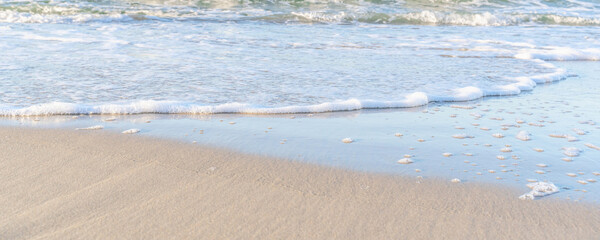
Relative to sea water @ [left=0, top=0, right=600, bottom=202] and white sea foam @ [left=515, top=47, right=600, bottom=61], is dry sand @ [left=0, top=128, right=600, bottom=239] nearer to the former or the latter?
sea water @ [left=0, top=0, right=600, bottom=202]

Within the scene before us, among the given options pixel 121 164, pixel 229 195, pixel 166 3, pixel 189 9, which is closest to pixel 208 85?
pixel 121 164

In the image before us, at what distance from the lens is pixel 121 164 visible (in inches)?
109

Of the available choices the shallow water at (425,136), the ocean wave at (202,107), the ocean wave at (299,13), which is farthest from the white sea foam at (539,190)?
the ocean wave at (299,13)

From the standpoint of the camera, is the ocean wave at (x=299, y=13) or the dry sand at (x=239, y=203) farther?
the ocean wave at (x=299, y=13)

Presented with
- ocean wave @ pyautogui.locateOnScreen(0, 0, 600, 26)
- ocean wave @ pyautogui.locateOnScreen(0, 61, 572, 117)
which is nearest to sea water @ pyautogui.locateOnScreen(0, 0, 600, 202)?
ocean wave @ pyautogui.locateOnScreen(0, 61, 572, 117)

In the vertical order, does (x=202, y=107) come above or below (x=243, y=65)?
below

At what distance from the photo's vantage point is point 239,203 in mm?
2322

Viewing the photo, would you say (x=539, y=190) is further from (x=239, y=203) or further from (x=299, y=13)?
(x=299, y=13)

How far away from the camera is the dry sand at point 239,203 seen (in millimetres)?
2090

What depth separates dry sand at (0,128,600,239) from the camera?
2.09 m

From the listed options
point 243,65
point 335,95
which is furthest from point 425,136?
point 243,65

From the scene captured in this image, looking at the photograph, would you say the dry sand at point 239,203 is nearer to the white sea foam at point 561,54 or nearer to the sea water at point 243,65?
the sea water at point 243,65

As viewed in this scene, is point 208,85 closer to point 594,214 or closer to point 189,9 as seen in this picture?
Answer: point 594,214

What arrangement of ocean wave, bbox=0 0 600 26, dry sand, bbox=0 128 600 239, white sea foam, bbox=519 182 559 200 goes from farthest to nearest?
ocean wave, bbox=0 0 600 26
white sea foam, bbox=519 182 559 200
dry sand, bbox=0 128 600 239
